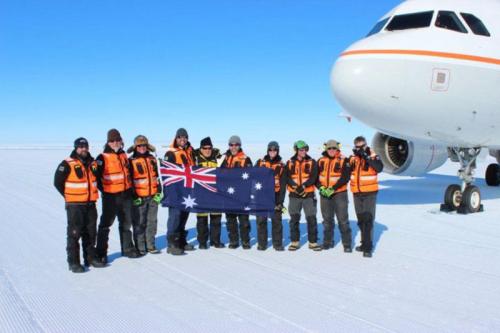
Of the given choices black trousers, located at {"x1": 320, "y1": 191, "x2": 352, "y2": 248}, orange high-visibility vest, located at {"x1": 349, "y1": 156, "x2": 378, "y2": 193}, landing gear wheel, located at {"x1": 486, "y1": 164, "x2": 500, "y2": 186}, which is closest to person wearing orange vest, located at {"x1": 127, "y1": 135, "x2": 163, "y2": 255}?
black trousers, located at {"x1": 320, "y1": 191, "x2": 352, "y2": 248}

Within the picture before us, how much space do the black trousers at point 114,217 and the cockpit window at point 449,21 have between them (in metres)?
7.17

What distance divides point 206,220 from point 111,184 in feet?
5.97

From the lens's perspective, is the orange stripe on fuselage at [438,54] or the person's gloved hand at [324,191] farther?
the orange stripe on fuselage at [438,54]

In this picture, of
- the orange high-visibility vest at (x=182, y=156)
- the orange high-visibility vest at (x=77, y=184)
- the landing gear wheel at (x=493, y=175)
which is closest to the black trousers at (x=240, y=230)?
the orange high-visibility vest at (x=182, y=156)

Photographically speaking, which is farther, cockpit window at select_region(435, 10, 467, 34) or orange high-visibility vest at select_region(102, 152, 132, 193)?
cockpit window at select_region(435, 10, 467, 34)

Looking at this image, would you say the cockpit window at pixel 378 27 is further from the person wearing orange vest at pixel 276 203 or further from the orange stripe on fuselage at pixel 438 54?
the person wearing orange vest at pixel 276 203

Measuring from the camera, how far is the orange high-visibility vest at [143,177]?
7152 mm

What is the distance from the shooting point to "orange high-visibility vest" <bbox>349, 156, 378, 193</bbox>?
735 cm

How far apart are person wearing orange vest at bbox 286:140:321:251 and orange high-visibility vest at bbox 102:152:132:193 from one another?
261 centimetres

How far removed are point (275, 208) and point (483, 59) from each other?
537 cm

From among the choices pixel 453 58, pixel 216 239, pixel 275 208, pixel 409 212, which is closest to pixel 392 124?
pixel 453 58

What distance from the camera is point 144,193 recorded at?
23.6 feet

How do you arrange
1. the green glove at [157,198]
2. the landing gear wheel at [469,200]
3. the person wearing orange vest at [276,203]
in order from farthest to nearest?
the landing gear wheel at [469,200] < the person wearing orange vest at [276,203] < the green glove at [157,198]

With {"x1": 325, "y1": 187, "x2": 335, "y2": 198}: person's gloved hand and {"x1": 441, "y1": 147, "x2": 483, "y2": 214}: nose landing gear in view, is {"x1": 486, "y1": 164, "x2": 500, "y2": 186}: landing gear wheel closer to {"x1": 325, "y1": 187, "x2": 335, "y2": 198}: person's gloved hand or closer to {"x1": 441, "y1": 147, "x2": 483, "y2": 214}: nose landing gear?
{"x1": 441, "y1": 147, "x2": 483, "y2": 214}: nose landing gear
